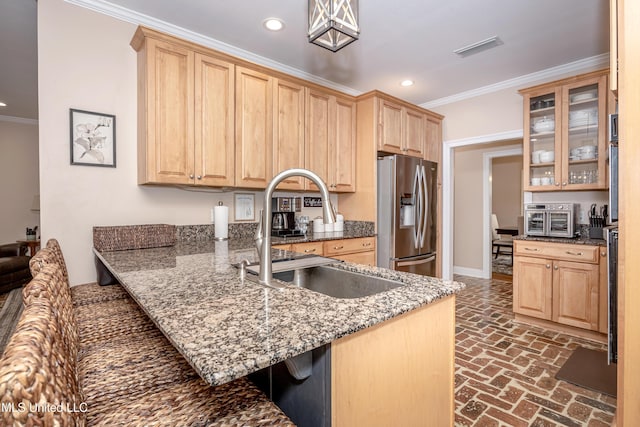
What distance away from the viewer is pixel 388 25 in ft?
8.70

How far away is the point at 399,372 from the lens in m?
1.01

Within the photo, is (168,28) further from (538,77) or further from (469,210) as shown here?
(469,210)

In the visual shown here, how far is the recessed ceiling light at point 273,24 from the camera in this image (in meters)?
2.58

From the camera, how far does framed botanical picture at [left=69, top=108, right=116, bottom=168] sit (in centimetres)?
229

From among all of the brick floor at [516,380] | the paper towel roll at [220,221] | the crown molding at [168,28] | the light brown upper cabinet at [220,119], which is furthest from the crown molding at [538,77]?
the paper towel roll at [220,221]

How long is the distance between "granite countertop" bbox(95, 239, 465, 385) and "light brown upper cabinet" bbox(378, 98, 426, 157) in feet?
8.32

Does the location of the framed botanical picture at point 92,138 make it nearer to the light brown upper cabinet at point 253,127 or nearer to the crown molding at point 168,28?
the crown molding at point 168,28

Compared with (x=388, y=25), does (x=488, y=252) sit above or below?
below

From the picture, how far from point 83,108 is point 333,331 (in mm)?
2618

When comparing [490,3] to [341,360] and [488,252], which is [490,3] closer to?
[341,360]

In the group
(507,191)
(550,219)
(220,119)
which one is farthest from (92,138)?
(507,191)

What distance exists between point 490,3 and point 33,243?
6452 millimetres

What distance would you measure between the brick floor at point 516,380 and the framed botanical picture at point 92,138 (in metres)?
2.97

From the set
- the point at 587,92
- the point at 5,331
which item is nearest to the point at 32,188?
the point at 5,331
